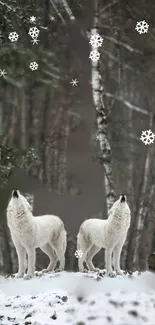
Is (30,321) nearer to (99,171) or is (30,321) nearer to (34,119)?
(99,171)

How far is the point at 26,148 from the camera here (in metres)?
4.83

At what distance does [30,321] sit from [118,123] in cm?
197

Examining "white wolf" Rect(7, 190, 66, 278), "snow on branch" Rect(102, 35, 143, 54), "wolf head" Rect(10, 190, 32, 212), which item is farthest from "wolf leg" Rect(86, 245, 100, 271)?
"snow on branch" Rect(102, 35, 143, 54)

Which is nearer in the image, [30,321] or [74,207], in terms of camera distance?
[30,321]

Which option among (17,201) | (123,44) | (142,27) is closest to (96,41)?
(123,44)

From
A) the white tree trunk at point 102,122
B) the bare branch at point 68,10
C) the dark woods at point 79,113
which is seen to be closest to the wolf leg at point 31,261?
the dark woods at point 79,113

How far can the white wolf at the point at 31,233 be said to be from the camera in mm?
3785

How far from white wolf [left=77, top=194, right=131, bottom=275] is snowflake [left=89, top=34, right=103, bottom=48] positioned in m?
1.56

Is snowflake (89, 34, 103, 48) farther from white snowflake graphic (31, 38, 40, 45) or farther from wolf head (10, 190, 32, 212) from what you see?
wolf head (10, 190, 32, 212)

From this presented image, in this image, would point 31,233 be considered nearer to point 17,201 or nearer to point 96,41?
point 17,201

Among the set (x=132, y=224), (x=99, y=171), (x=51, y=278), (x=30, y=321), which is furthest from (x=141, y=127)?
(x=30, y=321)

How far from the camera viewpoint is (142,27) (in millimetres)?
4812

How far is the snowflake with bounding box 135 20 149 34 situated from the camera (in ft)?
15.7

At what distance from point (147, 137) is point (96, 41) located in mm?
887
